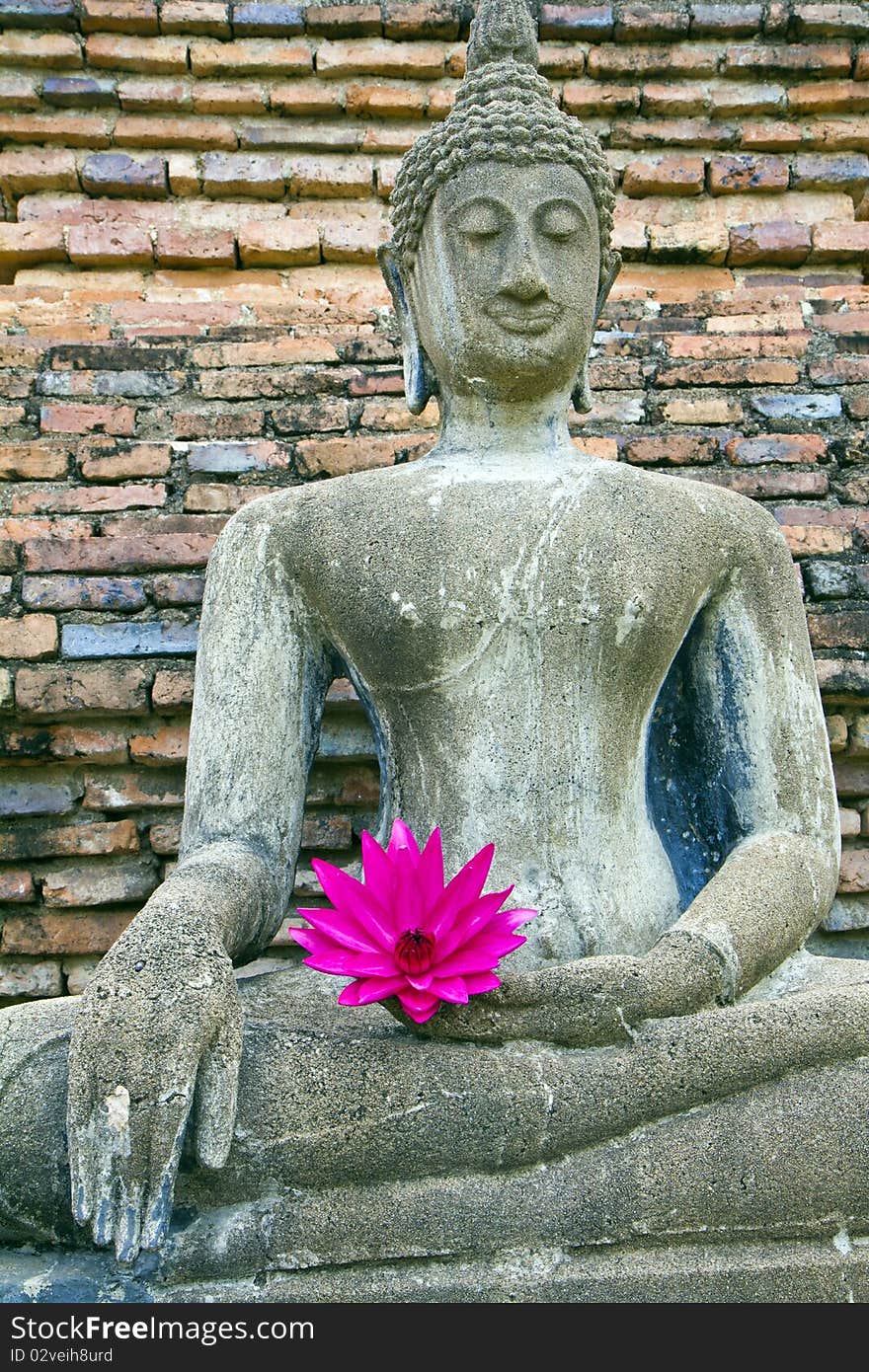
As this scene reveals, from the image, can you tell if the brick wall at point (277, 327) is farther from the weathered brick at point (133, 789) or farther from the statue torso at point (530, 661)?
the statue torso at point (530, 661)

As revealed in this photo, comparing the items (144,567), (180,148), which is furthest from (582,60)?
(144,567)

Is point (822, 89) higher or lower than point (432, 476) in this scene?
higher

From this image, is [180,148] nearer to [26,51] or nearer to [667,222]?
[26,51]

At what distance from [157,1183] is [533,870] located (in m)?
0.86

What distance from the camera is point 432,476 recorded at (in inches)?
112

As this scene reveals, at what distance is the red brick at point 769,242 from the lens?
15.1ft

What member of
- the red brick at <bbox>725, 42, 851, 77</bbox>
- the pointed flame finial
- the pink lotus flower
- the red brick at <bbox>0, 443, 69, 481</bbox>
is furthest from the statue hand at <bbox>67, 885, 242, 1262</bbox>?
the red brick at <bbox>725, 42, 851, 77</bbox>

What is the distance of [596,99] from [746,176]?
0.52 metres

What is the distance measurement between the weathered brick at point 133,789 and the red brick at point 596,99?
100 inches

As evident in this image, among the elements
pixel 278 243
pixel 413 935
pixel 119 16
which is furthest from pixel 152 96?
pixel 413 935

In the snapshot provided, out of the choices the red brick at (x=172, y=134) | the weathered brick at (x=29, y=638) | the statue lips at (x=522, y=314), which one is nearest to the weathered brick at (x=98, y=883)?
the weathered brick at (x=29, y=638)

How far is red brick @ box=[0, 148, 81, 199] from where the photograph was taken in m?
4.65

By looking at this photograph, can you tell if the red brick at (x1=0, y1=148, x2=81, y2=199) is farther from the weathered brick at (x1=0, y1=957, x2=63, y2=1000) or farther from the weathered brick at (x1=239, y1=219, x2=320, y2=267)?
the weathered brick at (x1=0, y1=957, x2=63, y2=1000)

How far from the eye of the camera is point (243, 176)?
15.4ft
